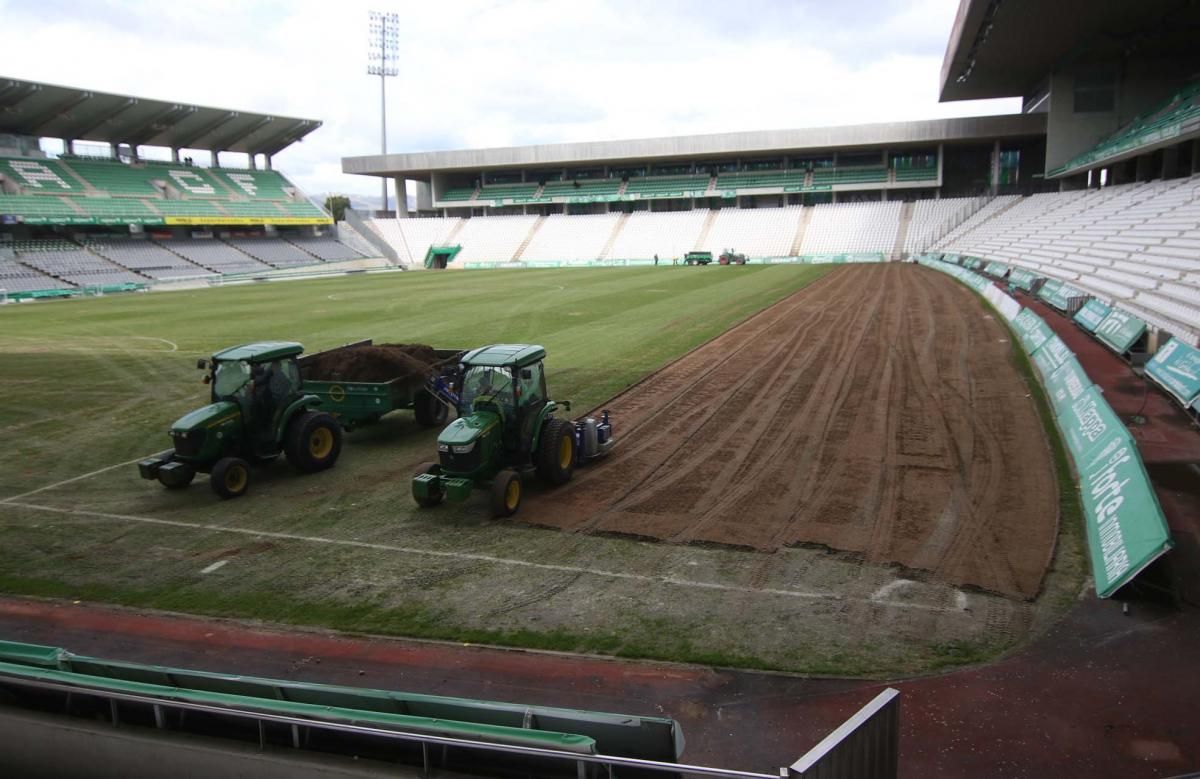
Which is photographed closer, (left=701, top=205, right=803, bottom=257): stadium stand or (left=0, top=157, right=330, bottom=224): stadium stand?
(left=0, top=157, right=330, bottom=224): stadium stand

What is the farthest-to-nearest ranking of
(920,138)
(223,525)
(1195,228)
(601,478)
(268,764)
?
1. (920,138)
2. (1195,228)
3. (601,478)
4. (223,525)
5. (268,764)

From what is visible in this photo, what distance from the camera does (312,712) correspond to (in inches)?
180

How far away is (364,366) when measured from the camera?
1404cm

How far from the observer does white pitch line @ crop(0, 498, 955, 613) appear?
25.5ft

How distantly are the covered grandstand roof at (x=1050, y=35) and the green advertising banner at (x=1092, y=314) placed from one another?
1785 cm

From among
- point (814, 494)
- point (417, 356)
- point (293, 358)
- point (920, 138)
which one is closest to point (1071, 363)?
point (814, 494)

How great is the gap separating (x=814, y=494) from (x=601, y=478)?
121 inches

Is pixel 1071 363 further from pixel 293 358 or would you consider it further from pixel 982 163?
pixel 982 163

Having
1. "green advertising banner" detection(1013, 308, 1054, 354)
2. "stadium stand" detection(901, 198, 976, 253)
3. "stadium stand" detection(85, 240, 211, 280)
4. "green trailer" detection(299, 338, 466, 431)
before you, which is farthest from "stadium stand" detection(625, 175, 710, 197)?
"green trailer" detection(299, 338, 466, 431)

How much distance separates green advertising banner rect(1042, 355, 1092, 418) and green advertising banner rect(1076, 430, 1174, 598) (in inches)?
122

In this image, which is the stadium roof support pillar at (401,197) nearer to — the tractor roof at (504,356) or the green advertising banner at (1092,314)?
the green advertising banner at (1092,314)

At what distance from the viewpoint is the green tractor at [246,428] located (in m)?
11.1

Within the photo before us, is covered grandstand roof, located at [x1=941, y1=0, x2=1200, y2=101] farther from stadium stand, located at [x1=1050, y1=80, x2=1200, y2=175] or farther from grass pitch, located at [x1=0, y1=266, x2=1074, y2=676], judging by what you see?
grass pitch, located at [x1=0, y1=266, x2=1074, y2=676]

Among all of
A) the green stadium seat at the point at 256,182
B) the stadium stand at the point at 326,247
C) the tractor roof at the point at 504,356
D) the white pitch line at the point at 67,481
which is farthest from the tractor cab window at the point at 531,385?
the green stadium seat at the point at 256,182
